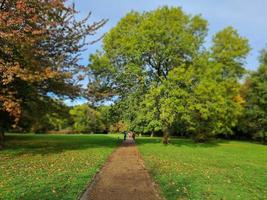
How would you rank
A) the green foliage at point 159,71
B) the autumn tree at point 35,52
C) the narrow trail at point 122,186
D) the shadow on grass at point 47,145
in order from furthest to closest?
1. the green foliage at point 159,71
2. the shadow on grass at point 47,145
3. the autumn tree at point 35,52
4. the narrow trail at point 122,186

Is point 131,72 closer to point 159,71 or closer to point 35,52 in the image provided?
point 159,71

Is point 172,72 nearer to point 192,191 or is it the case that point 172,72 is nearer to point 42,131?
point 192,191

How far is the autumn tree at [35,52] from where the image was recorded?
58.2 feet

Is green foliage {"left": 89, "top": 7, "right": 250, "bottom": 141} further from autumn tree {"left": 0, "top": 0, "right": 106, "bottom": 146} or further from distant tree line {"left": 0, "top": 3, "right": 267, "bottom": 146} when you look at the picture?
autumn tree {"left": 0, "top": 0, "right": 106, "bottom": 146}

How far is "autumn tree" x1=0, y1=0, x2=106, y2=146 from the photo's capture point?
17.8 meters

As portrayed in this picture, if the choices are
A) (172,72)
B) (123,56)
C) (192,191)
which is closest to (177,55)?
(172,72)

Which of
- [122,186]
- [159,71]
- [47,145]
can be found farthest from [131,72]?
[122,186]

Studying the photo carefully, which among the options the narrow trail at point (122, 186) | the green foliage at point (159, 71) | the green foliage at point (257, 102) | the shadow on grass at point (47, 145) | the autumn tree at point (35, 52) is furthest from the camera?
the green foliage at point (257, 102)

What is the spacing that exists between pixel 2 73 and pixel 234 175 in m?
12.3

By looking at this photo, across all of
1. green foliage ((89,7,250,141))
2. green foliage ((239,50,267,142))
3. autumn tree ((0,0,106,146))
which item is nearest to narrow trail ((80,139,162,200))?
autumn tree ((0,0,106,146))

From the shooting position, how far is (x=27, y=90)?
2120 cm

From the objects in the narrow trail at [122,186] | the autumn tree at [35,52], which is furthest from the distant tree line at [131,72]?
the narrow trail at [122,186]

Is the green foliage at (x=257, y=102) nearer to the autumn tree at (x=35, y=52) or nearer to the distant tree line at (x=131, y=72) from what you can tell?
the distant tree line at (x=131, y=72)

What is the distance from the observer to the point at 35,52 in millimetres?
19344
